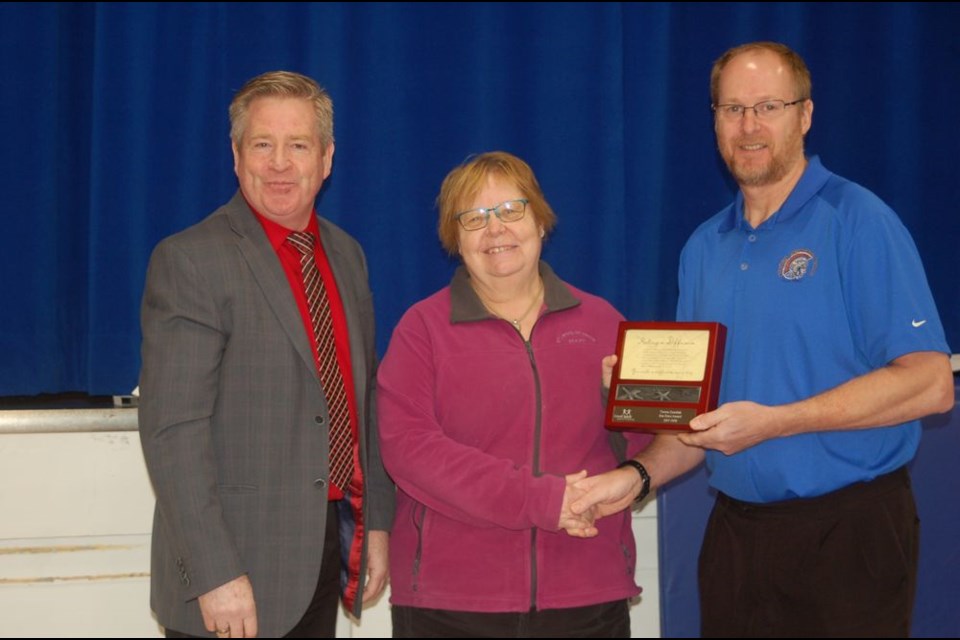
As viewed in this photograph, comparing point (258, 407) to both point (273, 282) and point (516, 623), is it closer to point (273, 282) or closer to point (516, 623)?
point (273, 282)

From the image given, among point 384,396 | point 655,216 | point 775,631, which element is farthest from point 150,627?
point 655,216

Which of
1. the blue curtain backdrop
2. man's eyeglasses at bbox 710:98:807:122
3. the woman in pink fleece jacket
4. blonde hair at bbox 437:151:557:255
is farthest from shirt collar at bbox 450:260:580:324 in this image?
the blue curtain backdrop

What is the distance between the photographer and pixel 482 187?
7.51 feet

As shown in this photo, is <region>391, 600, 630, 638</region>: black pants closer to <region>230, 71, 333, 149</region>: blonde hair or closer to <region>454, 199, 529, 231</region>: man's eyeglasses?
<region>454, 199, 529, 231</region>: man's eyeglasses

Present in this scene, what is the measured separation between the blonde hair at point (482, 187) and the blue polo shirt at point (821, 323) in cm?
52

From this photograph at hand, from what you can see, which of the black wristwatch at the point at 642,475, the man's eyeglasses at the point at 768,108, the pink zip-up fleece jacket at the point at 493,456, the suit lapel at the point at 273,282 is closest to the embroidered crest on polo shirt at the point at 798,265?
the man's eyeglasses at the point at 768,108

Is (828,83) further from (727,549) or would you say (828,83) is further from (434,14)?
(727,549)

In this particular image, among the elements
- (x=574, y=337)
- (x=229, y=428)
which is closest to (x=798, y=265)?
(x=574, y=337)

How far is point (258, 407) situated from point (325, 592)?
1.62 feet

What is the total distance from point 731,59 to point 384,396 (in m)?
1.20

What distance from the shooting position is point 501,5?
3125 mm

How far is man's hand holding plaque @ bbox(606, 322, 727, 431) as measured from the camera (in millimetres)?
2117

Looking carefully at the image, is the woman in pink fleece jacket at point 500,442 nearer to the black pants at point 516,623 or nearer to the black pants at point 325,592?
the black pants at point 516,623

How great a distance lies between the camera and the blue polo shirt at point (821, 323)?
81.0 inches
